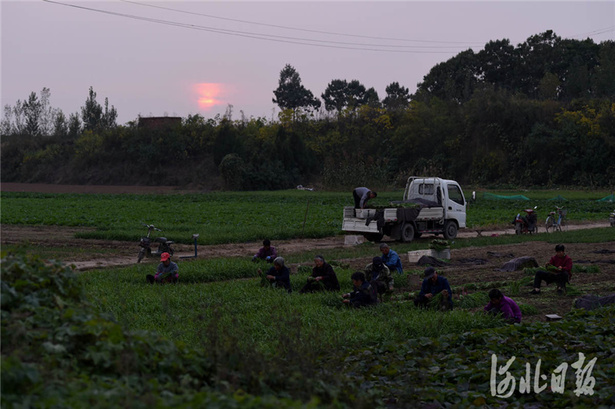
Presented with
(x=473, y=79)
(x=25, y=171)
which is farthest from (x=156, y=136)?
(x=473, y=79)

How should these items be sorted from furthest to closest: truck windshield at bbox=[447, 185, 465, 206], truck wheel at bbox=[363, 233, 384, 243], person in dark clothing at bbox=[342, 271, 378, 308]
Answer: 1. truck windshield at bbox=[447, 185, 465, 206]
2. truck wheel at bbox=[363, 233, 384, 243]
3. person in dark clothing at bbox=[342, 271, 378, 308]

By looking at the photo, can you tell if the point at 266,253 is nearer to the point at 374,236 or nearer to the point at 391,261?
the point at 391,261

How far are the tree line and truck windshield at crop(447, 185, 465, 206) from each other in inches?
1220

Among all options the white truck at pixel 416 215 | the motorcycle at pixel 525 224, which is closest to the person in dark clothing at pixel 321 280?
the white truck at pixel 416 215

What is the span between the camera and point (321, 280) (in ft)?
48.2

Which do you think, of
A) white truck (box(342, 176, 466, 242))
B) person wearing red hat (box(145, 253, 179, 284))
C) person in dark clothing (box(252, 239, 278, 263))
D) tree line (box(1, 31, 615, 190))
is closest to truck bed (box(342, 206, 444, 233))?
white truck (box(342, 176, 466, 242))

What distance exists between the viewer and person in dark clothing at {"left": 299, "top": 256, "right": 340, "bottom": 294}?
14.6 metres

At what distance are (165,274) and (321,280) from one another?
3654 mm

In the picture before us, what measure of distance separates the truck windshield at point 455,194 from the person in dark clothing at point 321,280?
14.2m

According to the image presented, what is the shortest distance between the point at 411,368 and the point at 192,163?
247 feet

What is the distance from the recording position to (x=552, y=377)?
8.67 m

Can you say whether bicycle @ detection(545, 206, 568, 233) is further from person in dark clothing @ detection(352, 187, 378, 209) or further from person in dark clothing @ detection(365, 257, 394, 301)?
person in dark clothing @ detection(365, 257, 394, 301)

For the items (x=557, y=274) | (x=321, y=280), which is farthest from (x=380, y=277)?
(x=557, y=274)

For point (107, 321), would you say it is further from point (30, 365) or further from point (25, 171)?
point (25, 171)
